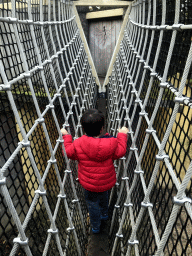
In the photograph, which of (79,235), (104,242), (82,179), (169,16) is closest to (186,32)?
(169,16)

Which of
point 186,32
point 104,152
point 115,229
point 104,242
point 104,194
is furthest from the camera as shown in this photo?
point 115,229

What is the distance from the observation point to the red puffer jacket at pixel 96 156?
1064 mm

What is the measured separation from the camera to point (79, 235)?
160 centimetres

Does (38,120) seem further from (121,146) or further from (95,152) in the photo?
(121,146)

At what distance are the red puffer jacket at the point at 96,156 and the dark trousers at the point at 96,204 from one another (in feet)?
0.34

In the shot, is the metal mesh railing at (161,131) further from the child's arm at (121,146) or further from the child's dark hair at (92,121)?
the child's dark hair at (92,121)

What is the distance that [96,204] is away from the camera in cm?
130

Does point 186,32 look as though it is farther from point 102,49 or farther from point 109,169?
point 102,49

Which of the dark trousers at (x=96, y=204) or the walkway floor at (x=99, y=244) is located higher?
the dark trousers at (x=96, y=204)

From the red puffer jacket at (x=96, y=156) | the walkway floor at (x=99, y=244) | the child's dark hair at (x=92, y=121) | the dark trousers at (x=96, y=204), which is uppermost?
the child's dark hair at (x=92, y=121)

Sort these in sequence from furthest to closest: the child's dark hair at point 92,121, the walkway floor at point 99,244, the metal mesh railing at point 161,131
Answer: the walkway floor at point 99,244, the child's dark hair at point 92,121, the metal mesh railing at point 161,131

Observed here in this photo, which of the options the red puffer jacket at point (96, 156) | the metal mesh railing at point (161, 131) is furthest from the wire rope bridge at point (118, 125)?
the red puffer jacket at point (96, 156)

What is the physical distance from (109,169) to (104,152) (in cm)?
14

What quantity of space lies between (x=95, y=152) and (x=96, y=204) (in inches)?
15.8
